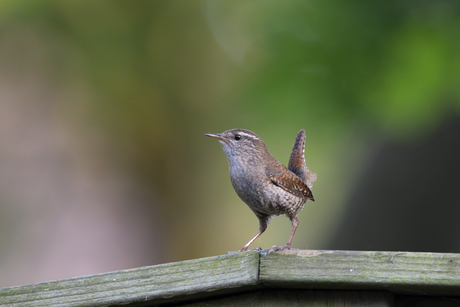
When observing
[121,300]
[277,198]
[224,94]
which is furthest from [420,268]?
[224,94]

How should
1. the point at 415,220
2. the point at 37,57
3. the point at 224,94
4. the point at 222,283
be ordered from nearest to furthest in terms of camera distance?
the point at 222,283 < the point at 415,220 < the point at 37,57 < the point at 224,94

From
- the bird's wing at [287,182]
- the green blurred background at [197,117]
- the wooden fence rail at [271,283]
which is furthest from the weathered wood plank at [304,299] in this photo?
the green blurred background at [197,117]

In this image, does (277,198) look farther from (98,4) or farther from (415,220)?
(98,4)

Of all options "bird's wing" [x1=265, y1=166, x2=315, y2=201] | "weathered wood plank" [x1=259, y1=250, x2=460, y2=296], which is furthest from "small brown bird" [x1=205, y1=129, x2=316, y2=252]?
"weathered wood plank" [x1=259, y1=250, x2=460, y2=296]

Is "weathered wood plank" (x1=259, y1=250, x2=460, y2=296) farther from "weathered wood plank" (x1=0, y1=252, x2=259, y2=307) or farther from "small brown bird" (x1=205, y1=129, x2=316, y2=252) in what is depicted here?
"small brown bird" (x1=205, y1=129, x2=316, y2=252)

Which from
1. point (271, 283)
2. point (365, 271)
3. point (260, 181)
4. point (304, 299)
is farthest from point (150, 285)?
point (260, 181)
